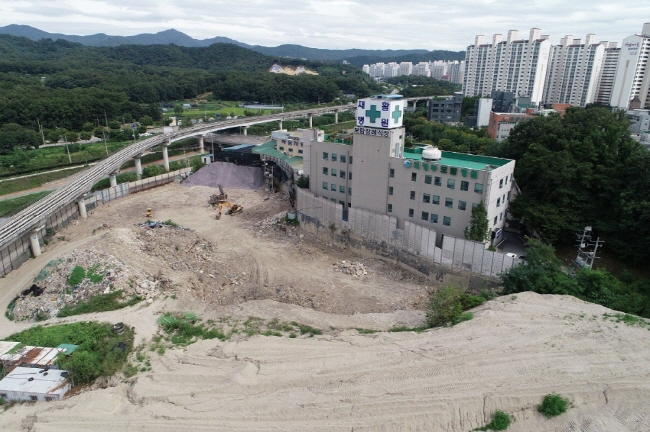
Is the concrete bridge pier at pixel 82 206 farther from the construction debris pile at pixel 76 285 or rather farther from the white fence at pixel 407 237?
the white fence at pixel 407 237

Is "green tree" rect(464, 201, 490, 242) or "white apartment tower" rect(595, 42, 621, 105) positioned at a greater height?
"white apartment tower" rect(595, 42, 621, 105)

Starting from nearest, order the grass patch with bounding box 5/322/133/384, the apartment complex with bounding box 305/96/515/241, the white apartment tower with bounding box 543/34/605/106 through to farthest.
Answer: the grass patch with bounding box 5/322/133/384 → the apartment complex with bounding box 305/96/515/241 → the white apartment tower with bounding box 543/34/605/106

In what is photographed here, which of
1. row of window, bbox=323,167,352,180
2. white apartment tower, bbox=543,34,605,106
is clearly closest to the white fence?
row of window, bbox=323,167,352,180

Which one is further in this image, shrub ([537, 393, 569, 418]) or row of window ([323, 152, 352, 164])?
row of window ([323, 152, 352, 164])

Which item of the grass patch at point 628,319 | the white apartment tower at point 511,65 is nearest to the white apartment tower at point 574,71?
the white apartment tower at point 511,65

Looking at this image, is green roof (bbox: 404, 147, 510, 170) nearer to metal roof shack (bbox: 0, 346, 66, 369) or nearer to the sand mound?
the sand mound

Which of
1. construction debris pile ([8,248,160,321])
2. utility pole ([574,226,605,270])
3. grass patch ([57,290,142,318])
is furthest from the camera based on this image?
utility pole ([574,226,605,270])

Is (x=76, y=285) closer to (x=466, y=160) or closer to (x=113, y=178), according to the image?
(x=113, y=178)
